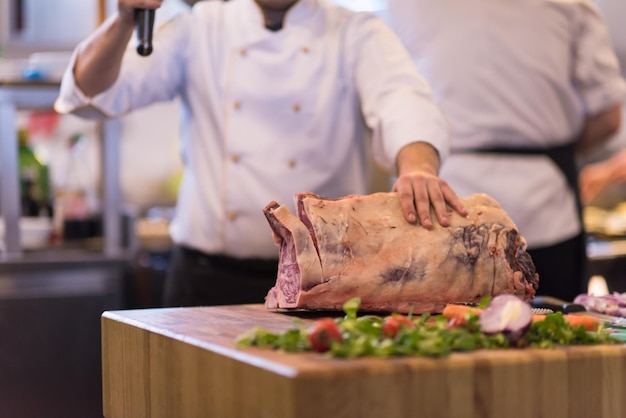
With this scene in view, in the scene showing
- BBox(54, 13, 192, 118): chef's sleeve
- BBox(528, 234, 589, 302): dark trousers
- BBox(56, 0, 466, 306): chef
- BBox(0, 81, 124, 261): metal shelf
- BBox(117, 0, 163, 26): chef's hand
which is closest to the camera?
BBox(117, 0, 163, 26): chef's hand

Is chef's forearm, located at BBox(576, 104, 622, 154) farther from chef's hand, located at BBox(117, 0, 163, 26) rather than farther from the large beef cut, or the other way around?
chef's hand, located at BBox(117, 0, 163, 26)

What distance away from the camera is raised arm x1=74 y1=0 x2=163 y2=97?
6.21 feet

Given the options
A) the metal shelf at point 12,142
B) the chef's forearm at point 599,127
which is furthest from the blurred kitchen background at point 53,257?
the chef's forearm at point 599,127

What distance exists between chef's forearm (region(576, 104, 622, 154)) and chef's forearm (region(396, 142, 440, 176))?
1161mm

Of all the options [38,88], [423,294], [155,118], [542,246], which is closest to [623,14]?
[155,118]

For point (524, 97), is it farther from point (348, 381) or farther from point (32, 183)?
point (348, 381)

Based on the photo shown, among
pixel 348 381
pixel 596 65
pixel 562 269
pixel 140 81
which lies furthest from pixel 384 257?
pixel 596 65

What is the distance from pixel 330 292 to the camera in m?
1.54

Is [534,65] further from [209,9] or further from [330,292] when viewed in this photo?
[330,292]

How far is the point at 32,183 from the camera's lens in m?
3.57

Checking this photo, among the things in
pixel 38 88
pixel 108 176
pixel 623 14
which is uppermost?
pixel 623 14

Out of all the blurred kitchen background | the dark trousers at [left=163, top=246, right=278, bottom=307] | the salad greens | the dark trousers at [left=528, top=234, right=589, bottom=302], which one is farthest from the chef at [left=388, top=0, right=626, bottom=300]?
the salad greens

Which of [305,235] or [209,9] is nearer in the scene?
[305,235]

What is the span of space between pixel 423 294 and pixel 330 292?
0.16 meters
